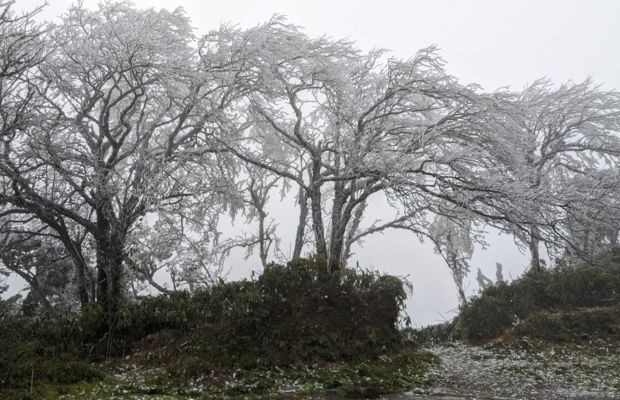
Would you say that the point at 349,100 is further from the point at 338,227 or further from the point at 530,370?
the point at 530,370

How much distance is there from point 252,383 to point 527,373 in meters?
4.94

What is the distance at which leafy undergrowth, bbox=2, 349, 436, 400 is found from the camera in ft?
20.7

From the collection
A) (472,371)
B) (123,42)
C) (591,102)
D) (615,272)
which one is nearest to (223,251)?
(123,42)

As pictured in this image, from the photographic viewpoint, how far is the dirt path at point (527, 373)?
22.9ft

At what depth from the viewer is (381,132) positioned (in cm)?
1173

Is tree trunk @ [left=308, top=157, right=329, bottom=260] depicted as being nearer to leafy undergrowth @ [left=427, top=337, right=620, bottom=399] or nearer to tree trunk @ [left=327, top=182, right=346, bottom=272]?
tree trunk @ [left=327, top=182, right=346, bottom=272]

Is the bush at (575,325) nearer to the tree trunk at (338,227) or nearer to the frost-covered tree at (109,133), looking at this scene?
the tree trunk at (338,227)

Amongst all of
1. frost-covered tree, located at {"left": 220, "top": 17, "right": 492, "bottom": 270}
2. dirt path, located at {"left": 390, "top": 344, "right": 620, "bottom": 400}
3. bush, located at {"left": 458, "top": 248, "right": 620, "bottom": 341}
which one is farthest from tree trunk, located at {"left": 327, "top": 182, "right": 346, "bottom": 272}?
bush, located at {"left": 458, "top": 248, "right": 620, "bottom": 341}

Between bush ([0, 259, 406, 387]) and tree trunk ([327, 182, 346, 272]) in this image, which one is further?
tree trunk ([327, 182, 346, 272])

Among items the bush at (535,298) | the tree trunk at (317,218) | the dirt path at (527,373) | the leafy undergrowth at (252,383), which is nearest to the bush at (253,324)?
the leafy undergrowth at (252,383)

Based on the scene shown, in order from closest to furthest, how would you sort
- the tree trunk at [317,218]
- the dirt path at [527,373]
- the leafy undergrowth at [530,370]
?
the dirt path at [527,373] → the leafy undergrowth at [530,370] → the tree trunk at [317,218]

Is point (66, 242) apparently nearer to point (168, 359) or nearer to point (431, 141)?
point (168, 359)

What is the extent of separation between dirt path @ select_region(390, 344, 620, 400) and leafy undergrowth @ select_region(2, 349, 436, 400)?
1.97 ft

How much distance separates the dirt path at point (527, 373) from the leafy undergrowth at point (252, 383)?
23.6 inches
